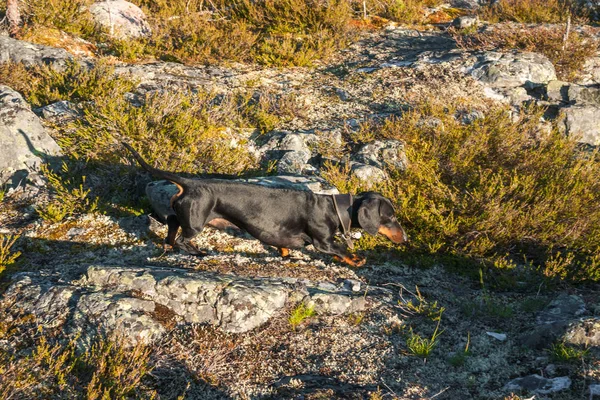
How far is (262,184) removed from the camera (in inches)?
219

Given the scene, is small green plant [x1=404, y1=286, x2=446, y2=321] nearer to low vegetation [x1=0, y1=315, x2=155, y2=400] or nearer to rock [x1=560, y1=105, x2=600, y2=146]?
low vegetation [x1=0, y1=315, x2=155, y2=400]

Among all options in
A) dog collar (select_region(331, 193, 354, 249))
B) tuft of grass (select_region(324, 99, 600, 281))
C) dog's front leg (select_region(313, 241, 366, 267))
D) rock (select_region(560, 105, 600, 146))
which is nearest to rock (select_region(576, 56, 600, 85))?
rock (select_region(560, 105, 600, 146))

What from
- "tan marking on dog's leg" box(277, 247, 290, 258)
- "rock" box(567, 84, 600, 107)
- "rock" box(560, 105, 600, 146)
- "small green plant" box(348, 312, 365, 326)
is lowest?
"tan marking on dog's leg" box(277, 247, 290, 258)

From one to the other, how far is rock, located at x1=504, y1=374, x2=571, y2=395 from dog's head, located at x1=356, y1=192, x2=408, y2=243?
6.39 ft

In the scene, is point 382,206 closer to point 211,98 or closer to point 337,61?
point 211,98

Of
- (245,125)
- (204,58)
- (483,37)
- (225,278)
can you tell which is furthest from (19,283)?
(483,37)

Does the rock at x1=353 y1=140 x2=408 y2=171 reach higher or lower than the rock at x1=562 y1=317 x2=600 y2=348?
lower

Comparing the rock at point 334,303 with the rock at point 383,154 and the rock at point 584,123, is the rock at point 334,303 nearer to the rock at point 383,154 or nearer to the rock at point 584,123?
the rock at point 383,154

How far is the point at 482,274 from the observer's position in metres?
5.04

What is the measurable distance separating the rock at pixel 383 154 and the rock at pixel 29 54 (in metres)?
4.58

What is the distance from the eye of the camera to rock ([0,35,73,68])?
300 inches

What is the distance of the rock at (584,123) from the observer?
7.14 metres

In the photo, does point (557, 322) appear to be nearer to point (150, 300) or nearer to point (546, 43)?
point (150, 300)

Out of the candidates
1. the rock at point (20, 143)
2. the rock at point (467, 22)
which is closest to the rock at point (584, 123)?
the rock at point (467, 22)
